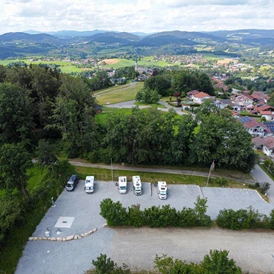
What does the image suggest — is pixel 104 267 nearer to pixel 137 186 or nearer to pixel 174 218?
pixel 174 218

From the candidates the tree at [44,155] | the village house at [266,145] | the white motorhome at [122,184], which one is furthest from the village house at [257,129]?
the tree at [44,155]

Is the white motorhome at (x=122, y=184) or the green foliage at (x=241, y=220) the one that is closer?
the green foliage at (x=241, y=220)

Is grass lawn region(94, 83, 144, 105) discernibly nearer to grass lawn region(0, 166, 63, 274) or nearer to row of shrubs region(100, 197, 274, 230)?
grass lawn region(0, 166, 63, 274)

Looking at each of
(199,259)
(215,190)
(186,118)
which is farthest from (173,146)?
(199,259)

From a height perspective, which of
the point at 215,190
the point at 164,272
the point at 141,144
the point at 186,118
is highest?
the point at 186,118

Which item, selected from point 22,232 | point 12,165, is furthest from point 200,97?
point 22,232

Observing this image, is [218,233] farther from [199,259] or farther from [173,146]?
[173,146]

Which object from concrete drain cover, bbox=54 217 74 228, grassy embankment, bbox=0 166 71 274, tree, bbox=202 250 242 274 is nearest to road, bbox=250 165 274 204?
tree, bbox=202 250 242 274

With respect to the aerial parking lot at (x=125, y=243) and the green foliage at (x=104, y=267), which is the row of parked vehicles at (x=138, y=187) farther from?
the green foliage at (x=104, y=267)
